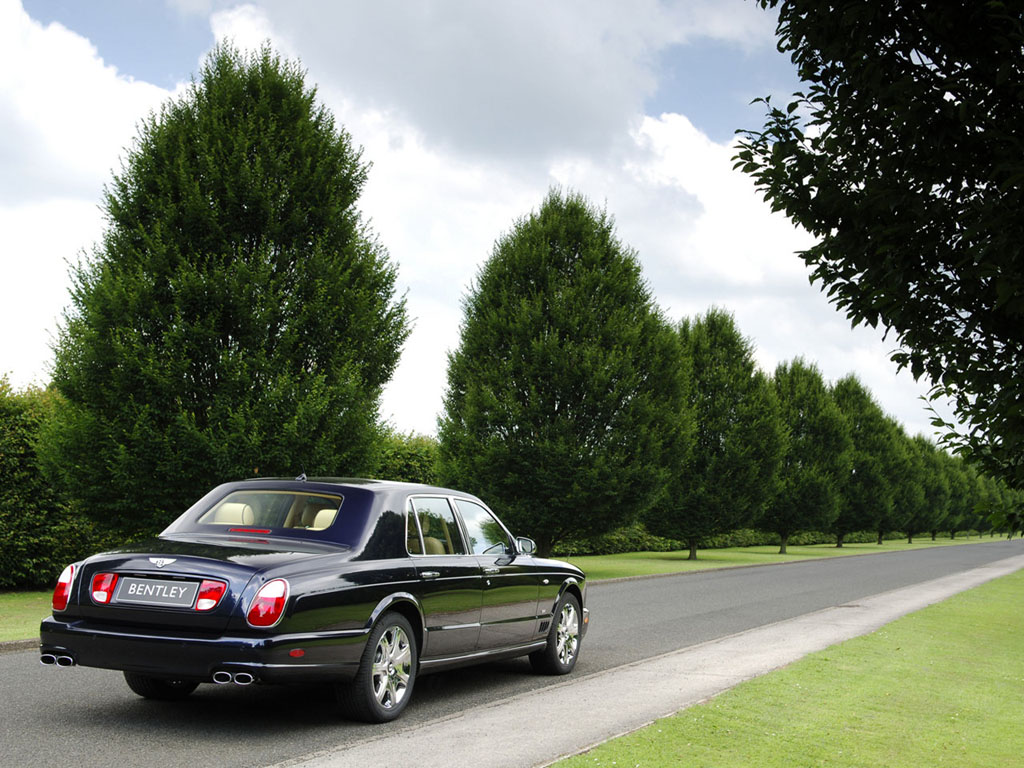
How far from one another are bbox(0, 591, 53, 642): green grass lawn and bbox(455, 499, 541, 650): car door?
17.1ft

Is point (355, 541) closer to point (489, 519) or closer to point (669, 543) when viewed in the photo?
point (489, 519)

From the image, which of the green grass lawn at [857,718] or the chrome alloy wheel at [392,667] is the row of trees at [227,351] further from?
the green grass lawn at [857,718]

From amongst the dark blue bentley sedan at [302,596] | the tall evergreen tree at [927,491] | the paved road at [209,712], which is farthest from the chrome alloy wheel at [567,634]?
the tall evergreen tree at [927,491]

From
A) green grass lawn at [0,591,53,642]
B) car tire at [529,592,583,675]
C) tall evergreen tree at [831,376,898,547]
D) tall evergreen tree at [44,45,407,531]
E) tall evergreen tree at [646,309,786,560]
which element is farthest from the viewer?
tall evergreen tree at [831,376,898,547]

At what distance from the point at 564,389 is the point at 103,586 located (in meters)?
18.9

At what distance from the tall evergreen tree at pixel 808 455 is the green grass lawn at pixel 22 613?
36.5 meters

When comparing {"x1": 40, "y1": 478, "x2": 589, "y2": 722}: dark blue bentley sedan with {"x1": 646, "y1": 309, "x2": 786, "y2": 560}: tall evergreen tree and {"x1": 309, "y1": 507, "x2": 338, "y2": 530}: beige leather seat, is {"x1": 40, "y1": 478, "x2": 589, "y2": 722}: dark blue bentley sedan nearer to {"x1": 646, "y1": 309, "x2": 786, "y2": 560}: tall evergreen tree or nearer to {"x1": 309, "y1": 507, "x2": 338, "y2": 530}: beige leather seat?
{"x1": 309, "y1": 507, "x2": 338, "y2": 530}: beige leather seat

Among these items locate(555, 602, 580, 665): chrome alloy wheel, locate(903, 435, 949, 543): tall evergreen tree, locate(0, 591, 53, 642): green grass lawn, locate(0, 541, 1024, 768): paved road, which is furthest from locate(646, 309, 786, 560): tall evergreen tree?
locate(903, 435, 949, 543): tall evergreen tree

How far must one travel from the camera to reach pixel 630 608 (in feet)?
53.2

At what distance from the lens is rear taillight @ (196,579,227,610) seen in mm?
6078

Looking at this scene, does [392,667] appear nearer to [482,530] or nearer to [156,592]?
[156,592]

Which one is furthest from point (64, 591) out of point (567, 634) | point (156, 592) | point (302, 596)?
point (567, 634)

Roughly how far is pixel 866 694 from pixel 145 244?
547 inches

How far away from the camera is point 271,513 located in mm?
7266
